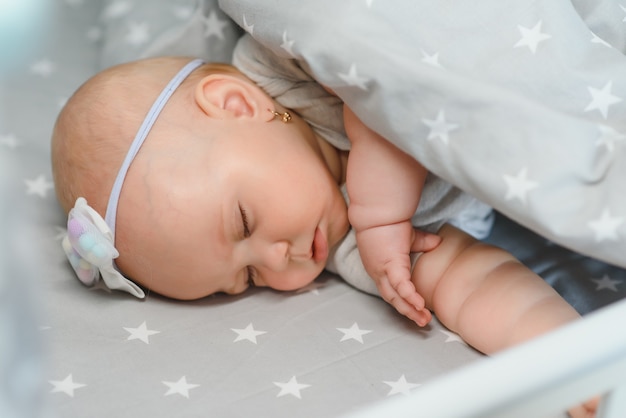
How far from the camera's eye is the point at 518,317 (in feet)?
2.68

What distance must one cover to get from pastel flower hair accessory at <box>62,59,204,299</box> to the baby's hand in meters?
0.27

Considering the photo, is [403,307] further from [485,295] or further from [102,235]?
[102,235]

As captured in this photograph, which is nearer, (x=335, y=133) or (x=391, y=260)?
(x=391, y=260)

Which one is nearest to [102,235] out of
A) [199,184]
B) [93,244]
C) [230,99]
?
[93,244]

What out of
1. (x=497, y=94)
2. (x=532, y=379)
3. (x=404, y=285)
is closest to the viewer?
(x=532, y=379)

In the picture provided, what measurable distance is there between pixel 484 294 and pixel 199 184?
0.34 metres

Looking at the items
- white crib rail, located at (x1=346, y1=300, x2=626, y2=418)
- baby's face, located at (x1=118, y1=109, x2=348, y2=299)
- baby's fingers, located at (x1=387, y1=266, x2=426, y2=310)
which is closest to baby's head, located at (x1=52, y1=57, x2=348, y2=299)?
baby's face, located at (x1=118, y1=109, x2=348, y2=299)

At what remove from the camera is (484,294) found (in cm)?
86

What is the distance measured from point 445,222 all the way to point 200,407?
1.40 feet

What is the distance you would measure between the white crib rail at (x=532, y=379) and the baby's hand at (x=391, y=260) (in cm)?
35

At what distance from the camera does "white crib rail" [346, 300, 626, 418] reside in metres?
0.46

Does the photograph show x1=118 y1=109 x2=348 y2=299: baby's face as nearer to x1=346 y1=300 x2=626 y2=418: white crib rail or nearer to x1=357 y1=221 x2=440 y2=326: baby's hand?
x1=357 y1=221 x2=440 y2=326: baby's hand

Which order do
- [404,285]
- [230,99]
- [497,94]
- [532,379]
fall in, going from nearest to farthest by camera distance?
[532,379], [497,94], [404,285], [230,99]

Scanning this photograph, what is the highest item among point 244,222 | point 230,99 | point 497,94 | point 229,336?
point 497,94
